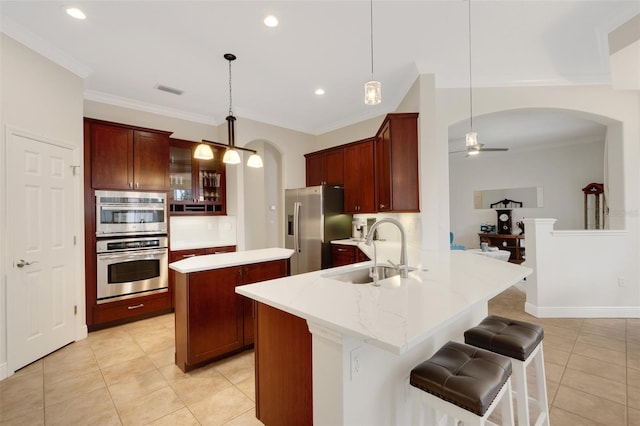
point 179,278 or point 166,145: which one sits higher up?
point 166,145

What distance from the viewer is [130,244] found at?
3664 mm

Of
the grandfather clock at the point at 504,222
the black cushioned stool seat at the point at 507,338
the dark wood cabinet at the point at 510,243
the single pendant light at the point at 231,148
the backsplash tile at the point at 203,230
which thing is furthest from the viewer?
the grandfather clock at the point at 504,222

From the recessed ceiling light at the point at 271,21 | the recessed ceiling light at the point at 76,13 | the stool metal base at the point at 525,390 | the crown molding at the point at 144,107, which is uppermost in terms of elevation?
the recessed ceiling light at the point at 76,13

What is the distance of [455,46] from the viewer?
300cm

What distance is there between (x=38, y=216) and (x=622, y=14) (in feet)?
18.5

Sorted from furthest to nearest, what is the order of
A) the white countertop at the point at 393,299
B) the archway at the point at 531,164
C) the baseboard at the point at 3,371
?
the archway at the point at 531,164, the baseboard at the point at 3,371, the white countertop at the point at 393,299

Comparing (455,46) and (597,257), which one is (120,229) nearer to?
(455,46)

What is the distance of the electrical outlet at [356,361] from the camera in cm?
121

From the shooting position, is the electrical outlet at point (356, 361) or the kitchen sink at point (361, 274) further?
the kitchen sink at point (361, 274)

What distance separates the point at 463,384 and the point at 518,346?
0.60m

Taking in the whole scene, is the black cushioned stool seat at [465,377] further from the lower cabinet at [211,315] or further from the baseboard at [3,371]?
the baseboard at [3,371]

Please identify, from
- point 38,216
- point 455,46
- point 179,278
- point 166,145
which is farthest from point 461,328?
point 166,145

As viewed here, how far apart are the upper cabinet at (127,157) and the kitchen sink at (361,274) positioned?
10.3ft

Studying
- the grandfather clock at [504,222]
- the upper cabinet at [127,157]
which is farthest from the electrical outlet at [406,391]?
the grandfather clock at [504,222]
